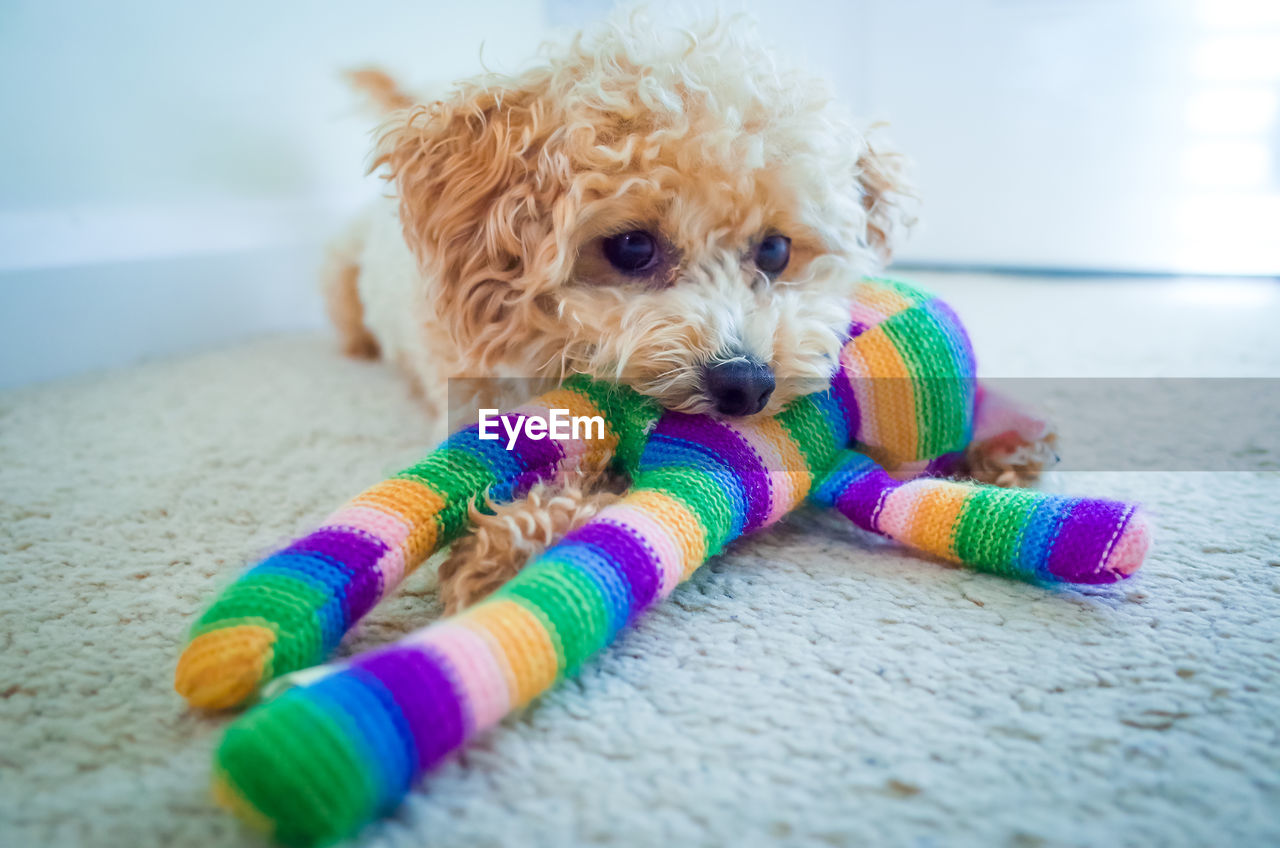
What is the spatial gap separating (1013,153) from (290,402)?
2457mm

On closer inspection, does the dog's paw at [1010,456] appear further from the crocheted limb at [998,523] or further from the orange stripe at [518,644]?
the orange stripe at [518,644]

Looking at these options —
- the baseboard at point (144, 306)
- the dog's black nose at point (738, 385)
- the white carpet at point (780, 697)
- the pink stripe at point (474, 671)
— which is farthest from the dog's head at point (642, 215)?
the baseboard at point (144, 306)

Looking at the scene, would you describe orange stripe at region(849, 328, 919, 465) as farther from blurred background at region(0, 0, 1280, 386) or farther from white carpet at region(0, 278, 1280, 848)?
blurred background at region(0, 0, 1280, 386)

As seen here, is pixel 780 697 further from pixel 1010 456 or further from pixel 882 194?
pixel 882 194

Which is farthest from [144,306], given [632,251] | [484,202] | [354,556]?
[354,556]

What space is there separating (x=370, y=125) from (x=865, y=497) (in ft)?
5.54

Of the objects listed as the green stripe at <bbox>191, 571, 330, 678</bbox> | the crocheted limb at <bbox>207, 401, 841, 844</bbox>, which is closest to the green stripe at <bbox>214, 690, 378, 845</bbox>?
the crocheted limb at <bbox>207, 401, 841, 844</bbox>

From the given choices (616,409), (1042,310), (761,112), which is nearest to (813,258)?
(761,112)

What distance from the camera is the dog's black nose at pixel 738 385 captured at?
0.73 m

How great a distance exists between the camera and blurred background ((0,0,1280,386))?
1525 mm

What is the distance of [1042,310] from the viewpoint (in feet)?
6.84

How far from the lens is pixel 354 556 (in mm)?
569

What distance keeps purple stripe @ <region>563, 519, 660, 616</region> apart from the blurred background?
0.62m

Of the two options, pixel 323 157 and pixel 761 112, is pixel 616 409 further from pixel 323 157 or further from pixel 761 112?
pixel 323 157
